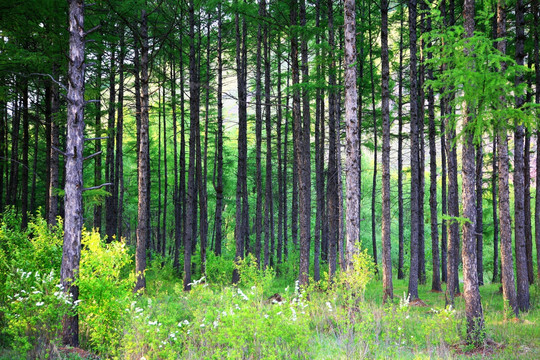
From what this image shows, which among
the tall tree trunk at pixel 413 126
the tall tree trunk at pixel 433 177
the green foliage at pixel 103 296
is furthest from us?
the tall tree trunk at pixel 433 177

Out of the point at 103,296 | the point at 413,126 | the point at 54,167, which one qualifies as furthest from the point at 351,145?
the point at 54,167

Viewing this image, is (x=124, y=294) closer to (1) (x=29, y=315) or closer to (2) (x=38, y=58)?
(1) (x=29, y=315)

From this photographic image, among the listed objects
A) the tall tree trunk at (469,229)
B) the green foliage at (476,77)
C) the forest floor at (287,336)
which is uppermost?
the green foliage at (476,77)

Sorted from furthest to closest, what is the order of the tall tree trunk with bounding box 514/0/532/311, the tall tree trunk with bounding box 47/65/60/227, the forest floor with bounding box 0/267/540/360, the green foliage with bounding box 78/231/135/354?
1. the tall tree trunk with bounding box 47/65/60/227
2. the tall tree trunk with bounding box 514/0/532/311
3. the green foliage with bounding box 78/231/135/354
4. the forest floor with bounding box 0/267/540/360

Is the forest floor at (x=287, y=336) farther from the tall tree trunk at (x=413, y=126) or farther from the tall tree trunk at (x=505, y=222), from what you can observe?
the tall tree trunk at (x=413, y=126)

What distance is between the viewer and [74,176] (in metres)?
7.50

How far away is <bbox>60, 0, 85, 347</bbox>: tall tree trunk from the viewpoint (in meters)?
7.23

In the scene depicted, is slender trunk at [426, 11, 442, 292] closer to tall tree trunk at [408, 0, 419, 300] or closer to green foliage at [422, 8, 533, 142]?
tall tree trunk at [408, 0, 419, 300]

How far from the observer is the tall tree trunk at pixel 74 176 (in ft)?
23.7

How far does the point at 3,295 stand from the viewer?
8.22 m

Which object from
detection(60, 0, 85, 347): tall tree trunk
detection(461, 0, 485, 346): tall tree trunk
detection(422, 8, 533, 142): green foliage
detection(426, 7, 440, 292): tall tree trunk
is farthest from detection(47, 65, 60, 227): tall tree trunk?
detection(426, 7, 440, 292): tall tree trunk

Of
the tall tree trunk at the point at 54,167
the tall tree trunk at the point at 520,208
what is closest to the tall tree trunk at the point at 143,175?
the tall tree trunk at the point at 54,167

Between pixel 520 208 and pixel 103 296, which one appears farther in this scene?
pixel 520 208

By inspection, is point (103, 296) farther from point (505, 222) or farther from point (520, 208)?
point (520, 208)
